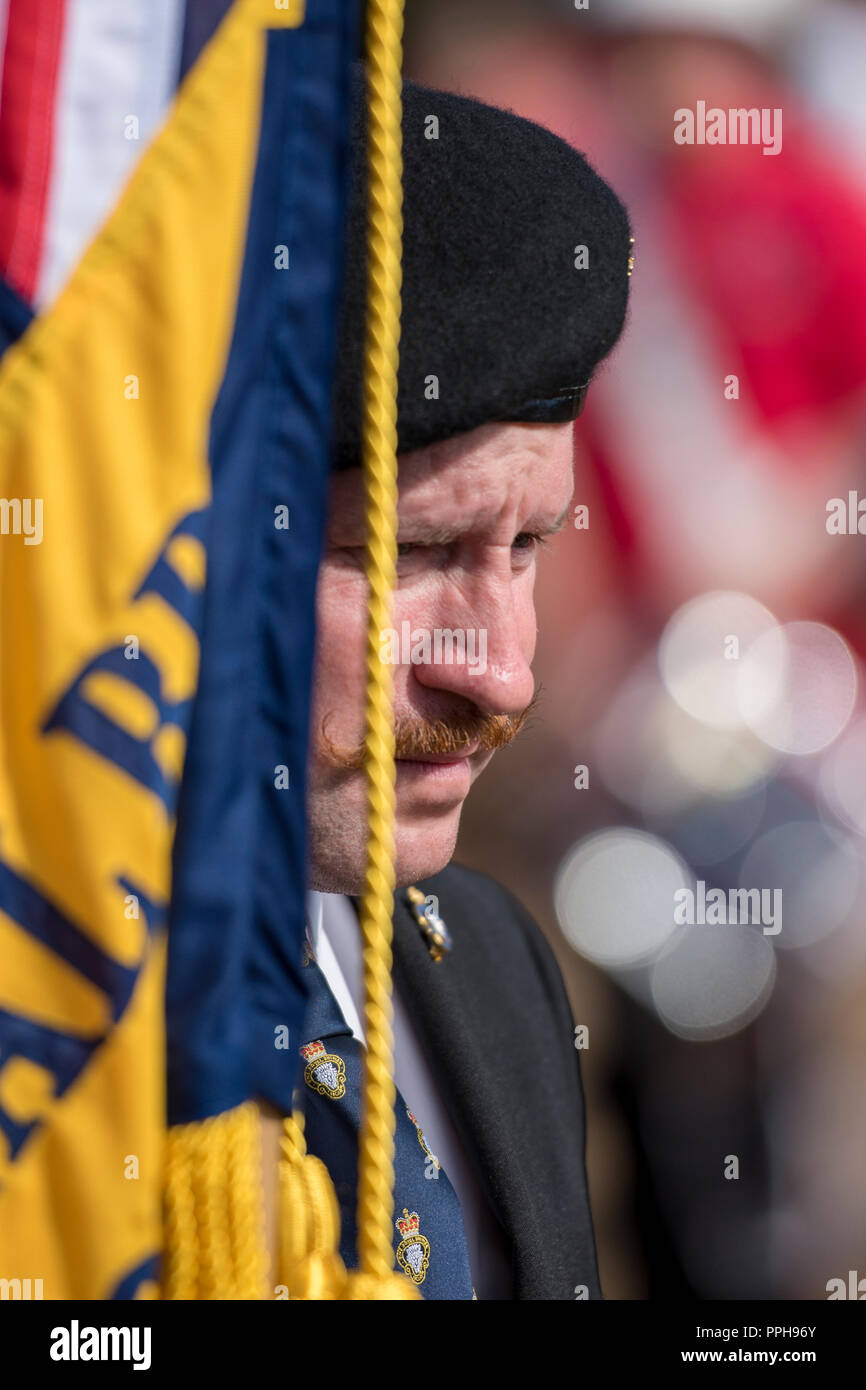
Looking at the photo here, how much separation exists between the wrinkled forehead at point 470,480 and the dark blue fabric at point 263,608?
224 millimetres

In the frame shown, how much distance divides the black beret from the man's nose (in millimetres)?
138

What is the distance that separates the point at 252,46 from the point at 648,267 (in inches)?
67.6

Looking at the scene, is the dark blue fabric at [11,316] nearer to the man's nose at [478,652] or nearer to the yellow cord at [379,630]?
the yellow cord at [379,630]

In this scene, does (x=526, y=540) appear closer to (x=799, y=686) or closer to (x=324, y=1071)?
(x=324, y=1071)

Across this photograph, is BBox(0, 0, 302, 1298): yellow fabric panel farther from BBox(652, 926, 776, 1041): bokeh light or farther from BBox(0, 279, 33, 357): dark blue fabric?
BBox(652, 926, 776, 1041): bokeh light

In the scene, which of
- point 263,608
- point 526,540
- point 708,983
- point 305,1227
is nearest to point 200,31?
point 263,608

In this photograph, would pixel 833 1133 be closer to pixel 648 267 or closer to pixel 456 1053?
pixel 456 1053

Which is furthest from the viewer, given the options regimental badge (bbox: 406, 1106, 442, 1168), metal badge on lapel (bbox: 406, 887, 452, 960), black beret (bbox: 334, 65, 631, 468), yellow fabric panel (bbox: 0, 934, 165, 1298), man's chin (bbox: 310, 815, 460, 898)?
metal badge on lapel (bbox: 406, 887, 452, 960)

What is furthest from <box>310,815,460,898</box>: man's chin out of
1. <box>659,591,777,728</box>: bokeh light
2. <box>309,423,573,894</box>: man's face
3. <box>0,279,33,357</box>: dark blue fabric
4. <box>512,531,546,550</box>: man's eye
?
<box>659,591,777,728</box>: bokeh light

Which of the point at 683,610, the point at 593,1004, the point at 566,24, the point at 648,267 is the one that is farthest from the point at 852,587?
the point at 566,24

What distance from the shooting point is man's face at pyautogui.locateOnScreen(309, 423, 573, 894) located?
34.5 inches

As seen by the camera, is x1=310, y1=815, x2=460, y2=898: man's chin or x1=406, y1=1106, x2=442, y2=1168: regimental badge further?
x1=406, y1=1106, x2=442, y2=1168: regimental badge

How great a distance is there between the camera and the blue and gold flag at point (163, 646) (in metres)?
0.55

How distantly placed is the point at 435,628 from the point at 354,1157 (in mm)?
438
